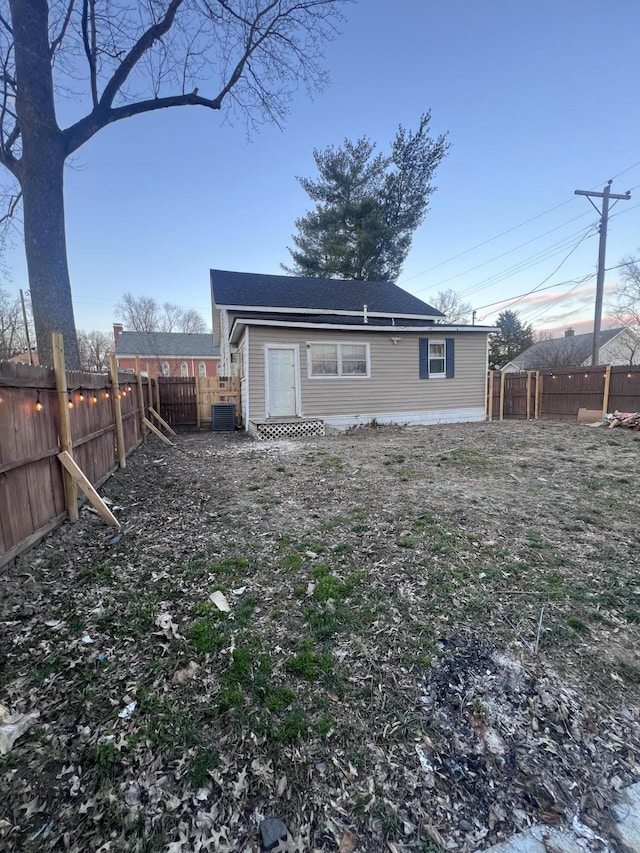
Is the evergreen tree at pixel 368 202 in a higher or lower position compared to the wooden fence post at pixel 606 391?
higher

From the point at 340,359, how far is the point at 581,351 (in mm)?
26135

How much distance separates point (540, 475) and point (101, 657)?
564 centimetres

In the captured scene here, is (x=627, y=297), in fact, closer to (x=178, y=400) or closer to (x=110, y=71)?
(x=178, y=400)

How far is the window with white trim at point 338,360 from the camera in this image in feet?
33.7

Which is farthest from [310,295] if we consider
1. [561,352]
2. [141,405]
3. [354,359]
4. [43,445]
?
[561,352]

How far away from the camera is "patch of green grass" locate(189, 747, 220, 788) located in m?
1.39

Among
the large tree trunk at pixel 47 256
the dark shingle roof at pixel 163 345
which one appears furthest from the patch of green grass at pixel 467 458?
the dark shingle roof at pixel 163 345

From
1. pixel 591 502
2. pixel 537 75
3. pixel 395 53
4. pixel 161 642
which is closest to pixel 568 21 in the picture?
pixel 537 75

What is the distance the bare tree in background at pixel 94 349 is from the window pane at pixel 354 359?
968 inches

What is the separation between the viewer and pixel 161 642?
2.11 meters

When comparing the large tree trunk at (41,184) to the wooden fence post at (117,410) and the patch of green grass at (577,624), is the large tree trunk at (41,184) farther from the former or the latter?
the patch of green grass at (577,624)

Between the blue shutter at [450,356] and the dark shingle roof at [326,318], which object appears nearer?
the dark shingle roof at [326,318]

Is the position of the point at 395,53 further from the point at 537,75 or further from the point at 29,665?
the point at 29,665

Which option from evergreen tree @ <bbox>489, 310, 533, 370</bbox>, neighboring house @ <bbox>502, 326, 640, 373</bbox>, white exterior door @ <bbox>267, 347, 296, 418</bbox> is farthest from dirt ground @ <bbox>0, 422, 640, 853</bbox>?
evergreen tree @ <bbox>489, 310, 533, 370</bbox>
